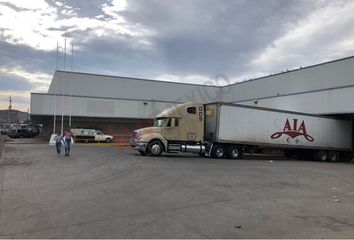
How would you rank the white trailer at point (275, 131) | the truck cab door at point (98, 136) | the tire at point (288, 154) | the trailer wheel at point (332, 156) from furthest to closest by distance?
the truck cab door at point (98, 136), the trailer wheel at point (332, 156), the tire at point (288, 154), the white trailer at point (275, 131)

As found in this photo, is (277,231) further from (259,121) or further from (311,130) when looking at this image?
(311,130)

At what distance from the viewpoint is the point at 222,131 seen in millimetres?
28578

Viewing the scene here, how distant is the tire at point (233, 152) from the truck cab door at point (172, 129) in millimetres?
3898

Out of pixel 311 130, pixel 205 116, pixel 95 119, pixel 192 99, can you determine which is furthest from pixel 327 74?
pixel 95 119

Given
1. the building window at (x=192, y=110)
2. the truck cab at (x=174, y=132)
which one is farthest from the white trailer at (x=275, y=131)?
the building window at (x=192, y=110)

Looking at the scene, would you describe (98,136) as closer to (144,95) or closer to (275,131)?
(144,95)

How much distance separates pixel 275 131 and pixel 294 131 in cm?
216

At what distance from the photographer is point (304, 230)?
8.17 meters

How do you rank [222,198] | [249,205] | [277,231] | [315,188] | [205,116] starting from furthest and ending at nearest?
[205,116] → [315,188] → [222,198] → [249,205] → [277,231]

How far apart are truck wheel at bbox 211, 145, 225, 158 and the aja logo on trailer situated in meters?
4.43

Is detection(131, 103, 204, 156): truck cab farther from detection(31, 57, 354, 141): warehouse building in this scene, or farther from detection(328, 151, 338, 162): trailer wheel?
detection(31, 57, 354, 141): warehouse building

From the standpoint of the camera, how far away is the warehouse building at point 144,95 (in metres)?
39.6

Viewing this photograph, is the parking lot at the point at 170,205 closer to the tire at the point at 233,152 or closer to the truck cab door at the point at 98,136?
the tire at the point at 233,152

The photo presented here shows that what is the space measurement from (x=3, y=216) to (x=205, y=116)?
2147 cm
